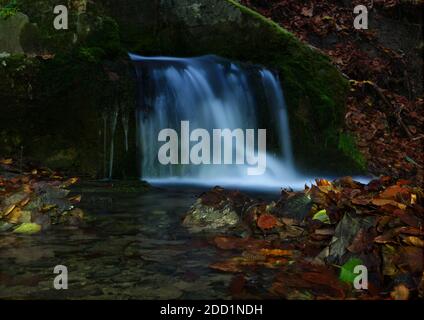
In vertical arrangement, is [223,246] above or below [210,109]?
below

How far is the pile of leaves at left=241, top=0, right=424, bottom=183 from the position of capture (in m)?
9.21

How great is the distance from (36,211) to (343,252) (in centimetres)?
249

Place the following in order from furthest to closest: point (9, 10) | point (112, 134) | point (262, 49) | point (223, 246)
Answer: point (262, 49), point (9, 10), point (112, 134), point (223, 246)

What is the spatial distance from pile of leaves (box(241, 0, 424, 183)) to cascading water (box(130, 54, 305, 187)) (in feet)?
6.46

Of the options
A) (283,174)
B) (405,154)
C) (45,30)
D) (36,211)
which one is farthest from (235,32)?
(36,211)

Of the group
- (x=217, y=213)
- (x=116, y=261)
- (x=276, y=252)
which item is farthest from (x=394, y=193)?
(x=116, y=261)

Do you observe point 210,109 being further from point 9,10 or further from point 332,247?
point 332,247

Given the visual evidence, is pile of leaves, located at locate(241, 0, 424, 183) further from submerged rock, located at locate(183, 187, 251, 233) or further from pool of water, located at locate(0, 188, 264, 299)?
pool of water, located at locate(0, 188, 264, 299)

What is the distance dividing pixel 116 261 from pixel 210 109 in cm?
556

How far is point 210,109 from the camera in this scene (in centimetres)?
796

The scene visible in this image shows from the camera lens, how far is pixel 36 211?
11.8ft

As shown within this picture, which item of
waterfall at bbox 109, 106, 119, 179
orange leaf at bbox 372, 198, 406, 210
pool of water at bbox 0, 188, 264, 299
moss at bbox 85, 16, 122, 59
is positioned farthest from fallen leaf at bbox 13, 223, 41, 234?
moss at bbox 85, 16, 122, 59
